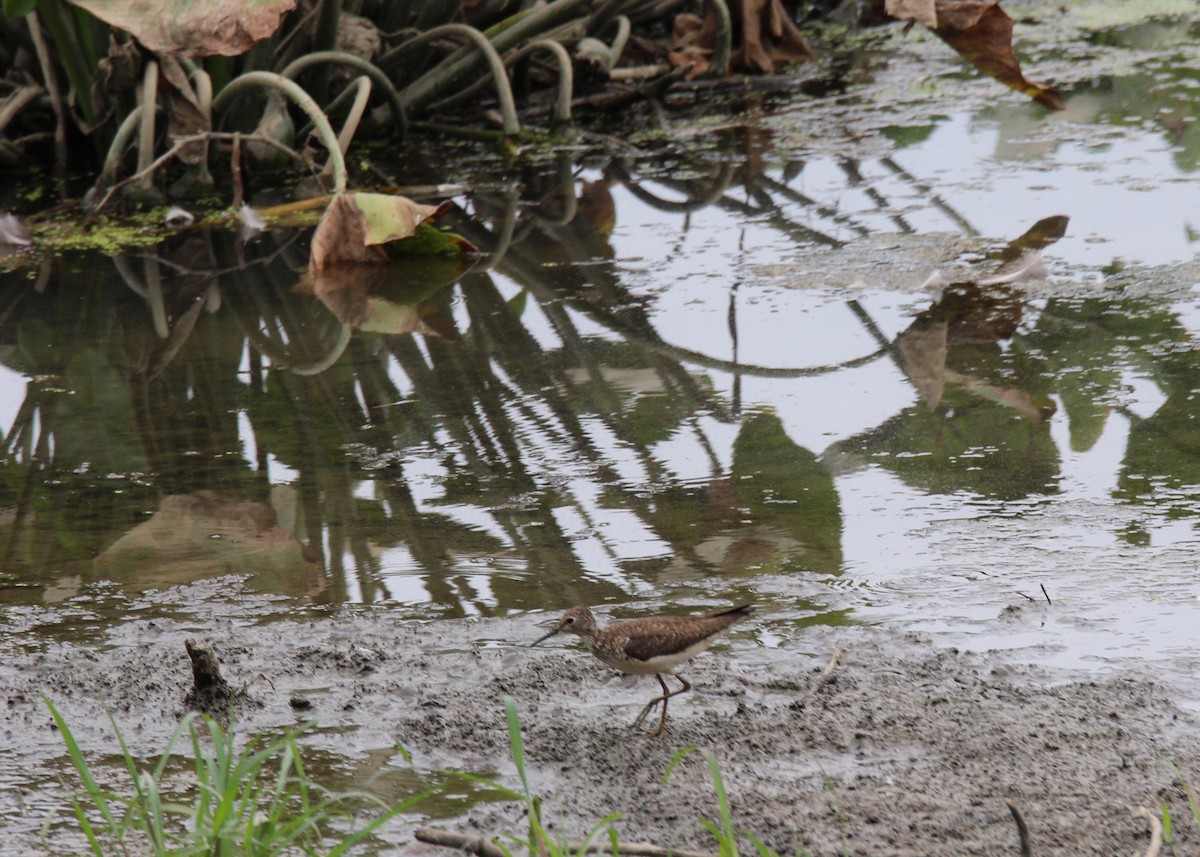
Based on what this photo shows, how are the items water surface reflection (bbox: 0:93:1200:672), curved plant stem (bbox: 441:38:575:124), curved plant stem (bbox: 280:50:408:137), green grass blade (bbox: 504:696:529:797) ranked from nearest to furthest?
green grass blade (bbox: 504:696:529:797), water surface reflection (bbox: 0:93:1200:672), curved plant stem (bbox: 280:50:408:137), curved plant stem (bbox: 441:38:575:124)

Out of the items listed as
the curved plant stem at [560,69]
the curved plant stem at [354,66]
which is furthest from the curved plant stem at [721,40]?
the curved plant stem at [354,66]

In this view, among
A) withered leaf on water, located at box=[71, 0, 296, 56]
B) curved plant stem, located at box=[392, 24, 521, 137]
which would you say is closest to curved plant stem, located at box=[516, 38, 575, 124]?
curved plant stem, located at box=[392, 24, 521, 137]

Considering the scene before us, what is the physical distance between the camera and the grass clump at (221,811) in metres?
2.23

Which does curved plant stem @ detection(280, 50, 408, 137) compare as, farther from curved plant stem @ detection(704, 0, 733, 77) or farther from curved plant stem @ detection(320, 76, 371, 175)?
curved plant stem @ detection(704, 0, 733, 77)

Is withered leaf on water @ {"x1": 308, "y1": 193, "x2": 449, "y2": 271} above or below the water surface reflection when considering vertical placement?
above

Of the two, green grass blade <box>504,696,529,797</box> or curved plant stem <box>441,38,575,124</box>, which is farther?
curved plant stem <box>441,38,575,124</box>

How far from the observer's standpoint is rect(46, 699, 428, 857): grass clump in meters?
2.23

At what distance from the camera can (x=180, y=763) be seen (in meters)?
2.87

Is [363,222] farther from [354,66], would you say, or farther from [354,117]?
[354,66]

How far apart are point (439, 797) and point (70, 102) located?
6601mm

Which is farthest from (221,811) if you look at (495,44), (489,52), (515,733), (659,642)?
(495,44)

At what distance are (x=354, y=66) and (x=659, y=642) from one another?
5.77m

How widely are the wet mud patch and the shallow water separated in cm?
18

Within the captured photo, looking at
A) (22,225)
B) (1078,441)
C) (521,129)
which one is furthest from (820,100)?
(1078,441)
